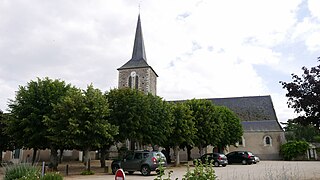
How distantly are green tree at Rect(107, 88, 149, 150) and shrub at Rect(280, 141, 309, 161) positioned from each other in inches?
1062

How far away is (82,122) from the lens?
739 inches

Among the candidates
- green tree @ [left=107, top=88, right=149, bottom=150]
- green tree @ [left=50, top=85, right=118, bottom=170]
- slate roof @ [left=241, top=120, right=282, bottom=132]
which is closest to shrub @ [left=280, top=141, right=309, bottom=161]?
slate roof @ [left=241, top=120, right=282, bottom=132]

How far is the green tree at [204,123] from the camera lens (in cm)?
2878

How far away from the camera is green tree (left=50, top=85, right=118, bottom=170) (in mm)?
18547

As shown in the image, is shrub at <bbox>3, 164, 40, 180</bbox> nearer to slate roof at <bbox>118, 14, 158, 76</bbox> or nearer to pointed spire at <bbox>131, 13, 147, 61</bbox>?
slate roof at <bbox>118, 14, 158, 76</bbox>

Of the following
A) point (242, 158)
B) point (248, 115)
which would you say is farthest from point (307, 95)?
point (248, 115)

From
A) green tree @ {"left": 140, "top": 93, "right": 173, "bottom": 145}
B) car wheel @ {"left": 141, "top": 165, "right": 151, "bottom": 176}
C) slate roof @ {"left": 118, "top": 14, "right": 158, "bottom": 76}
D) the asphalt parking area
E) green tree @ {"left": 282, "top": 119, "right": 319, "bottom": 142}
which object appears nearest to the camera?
the asphalt parking area

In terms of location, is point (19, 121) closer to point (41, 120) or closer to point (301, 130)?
point (41, 120)

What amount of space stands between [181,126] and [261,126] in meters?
27.3

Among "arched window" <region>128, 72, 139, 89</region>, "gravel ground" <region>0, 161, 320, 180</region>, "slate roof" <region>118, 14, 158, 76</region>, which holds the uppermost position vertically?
"slate roof" <region>118, 14, 158, 76</region>

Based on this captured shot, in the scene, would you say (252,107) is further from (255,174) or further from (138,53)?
(255,174)

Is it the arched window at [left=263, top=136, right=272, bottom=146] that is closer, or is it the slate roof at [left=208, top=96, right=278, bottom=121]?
the arched window at [left=263, top=136, right=272, bottom=146]

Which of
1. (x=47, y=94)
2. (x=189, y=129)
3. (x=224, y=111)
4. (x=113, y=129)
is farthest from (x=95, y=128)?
(x=224, y=111)

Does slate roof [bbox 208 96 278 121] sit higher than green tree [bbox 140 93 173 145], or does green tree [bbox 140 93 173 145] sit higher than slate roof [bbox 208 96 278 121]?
slate roof [bbox 208 96 278 121]
